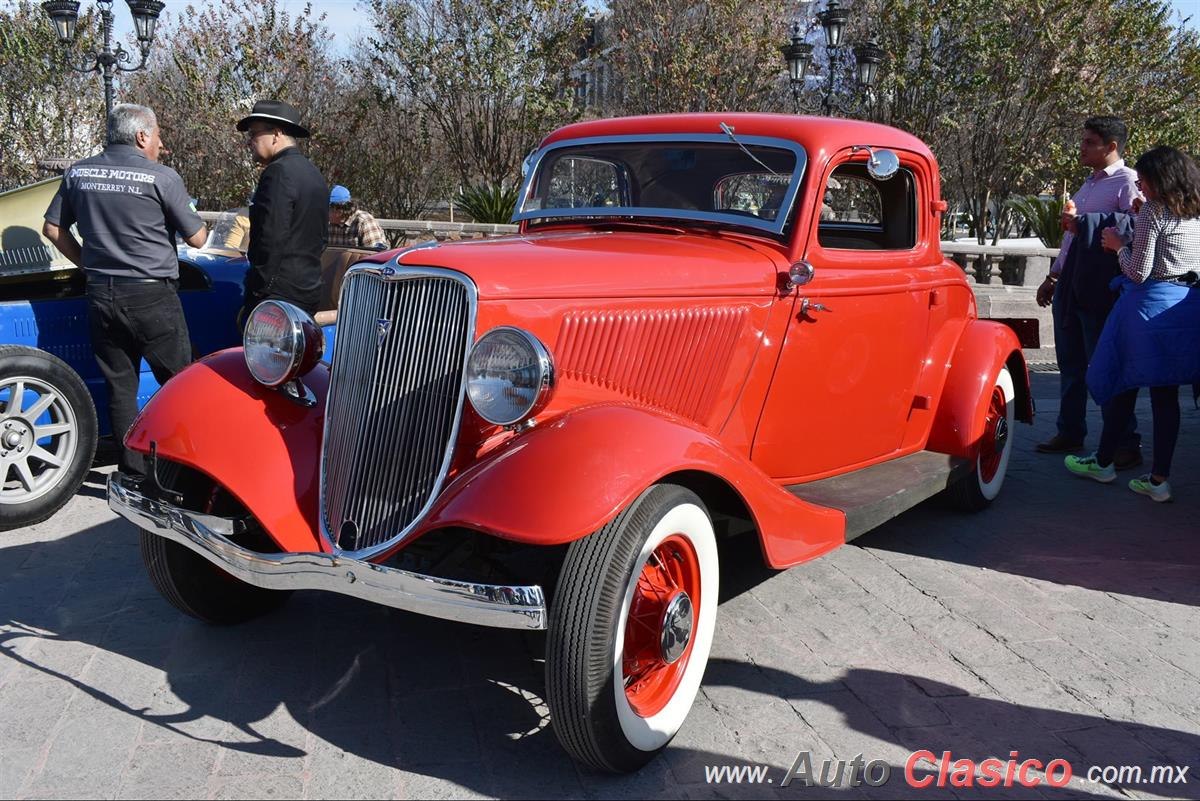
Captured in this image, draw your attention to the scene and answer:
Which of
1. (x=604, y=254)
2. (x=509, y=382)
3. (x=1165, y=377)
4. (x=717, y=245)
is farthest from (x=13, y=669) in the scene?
(x=1165, y=377)

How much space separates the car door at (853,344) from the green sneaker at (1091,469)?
5.67ft

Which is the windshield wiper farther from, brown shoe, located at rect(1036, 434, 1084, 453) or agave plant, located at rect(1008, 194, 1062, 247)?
agave plant, located at rect(1008, 194, 1062, 247)

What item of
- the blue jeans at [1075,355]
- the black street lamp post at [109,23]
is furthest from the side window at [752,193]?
the black street lamp post at [109,23]

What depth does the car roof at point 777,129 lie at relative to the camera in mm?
4008

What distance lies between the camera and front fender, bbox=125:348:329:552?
3.05 meters

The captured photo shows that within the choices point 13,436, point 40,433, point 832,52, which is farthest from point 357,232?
point 832,52

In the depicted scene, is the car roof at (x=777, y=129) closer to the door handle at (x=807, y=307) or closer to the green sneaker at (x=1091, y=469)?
the door handle at (x=807, y=307)

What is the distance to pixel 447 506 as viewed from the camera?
2.73 metres

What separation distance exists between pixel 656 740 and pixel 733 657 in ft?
2.45

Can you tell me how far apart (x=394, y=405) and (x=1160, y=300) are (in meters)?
3.89

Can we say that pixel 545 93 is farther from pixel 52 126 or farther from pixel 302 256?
pixel 302 256

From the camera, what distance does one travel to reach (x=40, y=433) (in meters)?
4.70

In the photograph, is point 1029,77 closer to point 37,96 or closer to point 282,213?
point 282,213

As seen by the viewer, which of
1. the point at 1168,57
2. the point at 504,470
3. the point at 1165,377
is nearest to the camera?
the point at 504,470
